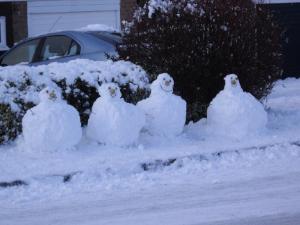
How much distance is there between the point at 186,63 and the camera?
976 cm

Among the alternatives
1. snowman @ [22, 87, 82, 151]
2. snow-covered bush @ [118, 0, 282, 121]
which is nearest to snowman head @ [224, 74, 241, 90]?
snow-covered bush @ [118, 0, 282, 121]

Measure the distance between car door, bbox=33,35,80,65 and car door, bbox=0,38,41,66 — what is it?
9.8 inches

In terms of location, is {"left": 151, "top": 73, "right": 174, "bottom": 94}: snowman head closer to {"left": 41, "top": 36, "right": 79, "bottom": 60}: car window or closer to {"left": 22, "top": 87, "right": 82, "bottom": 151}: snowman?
{"left": 22, "top": 87, "right": 82, "bottom": 151}: snowman

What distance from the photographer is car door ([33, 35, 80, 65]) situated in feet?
38.7

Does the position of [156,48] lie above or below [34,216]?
above

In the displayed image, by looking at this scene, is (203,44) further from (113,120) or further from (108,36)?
(108,36)

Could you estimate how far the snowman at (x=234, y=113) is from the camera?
29.9ft

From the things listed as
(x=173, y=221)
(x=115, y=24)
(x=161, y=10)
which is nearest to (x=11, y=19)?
(x=115, y=24)

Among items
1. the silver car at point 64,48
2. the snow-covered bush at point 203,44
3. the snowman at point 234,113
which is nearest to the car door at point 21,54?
the silver car at point 64,48

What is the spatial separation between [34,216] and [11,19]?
1204cm

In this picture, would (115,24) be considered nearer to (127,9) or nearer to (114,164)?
(127,9)

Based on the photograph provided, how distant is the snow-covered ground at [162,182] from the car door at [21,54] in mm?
4209

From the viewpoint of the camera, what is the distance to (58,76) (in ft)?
29.9

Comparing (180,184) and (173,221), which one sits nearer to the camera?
(173,221)
